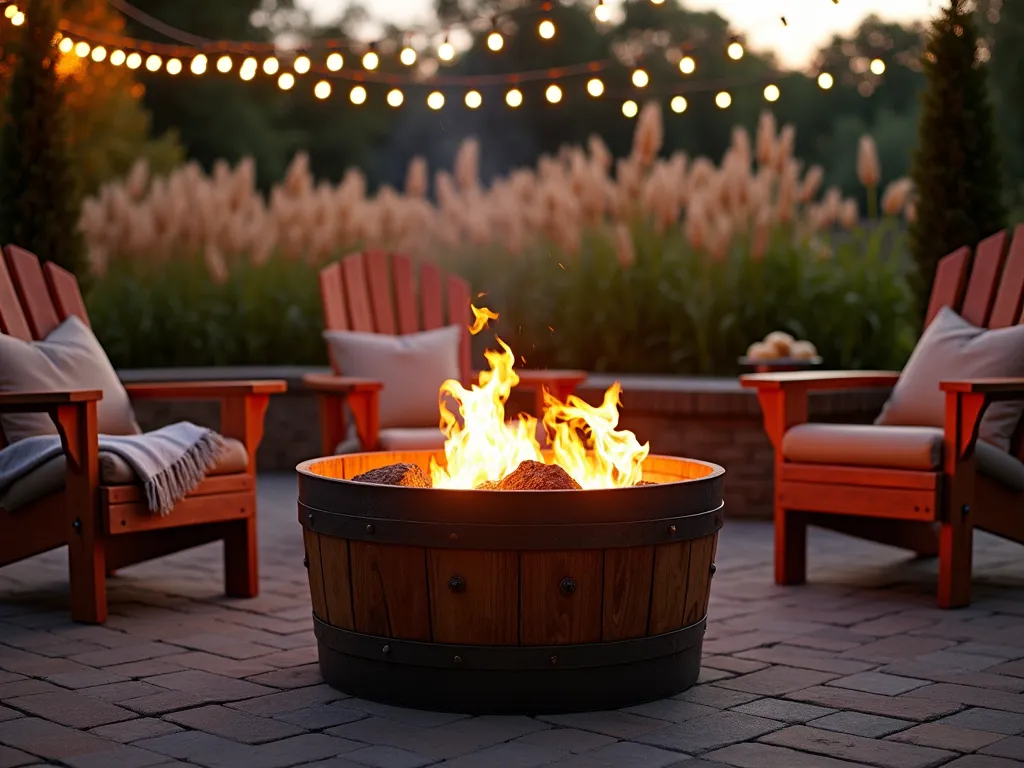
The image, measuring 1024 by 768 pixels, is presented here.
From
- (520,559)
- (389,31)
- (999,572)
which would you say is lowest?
(999,572)

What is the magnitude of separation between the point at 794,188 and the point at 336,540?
5092 millimetres

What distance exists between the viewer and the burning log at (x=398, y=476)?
3.15 meters

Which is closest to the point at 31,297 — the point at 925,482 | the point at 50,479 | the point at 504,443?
the point at 50,479

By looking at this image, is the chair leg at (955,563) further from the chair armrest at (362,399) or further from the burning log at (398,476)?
the chair armrest at (362,399)

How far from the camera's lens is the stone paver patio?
8.24ft

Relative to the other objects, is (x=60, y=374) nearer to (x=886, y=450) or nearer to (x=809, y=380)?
(x=809, y=380)

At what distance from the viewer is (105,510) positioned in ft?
12.0

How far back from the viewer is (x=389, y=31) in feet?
84.7

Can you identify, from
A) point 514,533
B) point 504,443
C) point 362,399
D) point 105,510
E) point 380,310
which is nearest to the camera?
point 514,533

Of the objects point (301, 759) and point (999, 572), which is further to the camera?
point (999, 572)

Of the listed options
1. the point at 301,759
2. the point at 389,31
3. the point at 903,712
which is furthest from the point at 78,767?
the point at 389,31

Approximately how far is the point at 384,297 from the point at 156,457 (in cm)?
202

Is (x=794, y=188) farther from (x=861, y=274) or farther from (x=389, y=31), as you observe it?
(x=389, y=31)

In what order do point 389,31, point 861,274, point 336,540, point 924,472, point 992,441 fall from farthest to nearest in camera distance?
point 389,31 < point 861,274 < point 992,441 < point 924,472 < point 336,540
